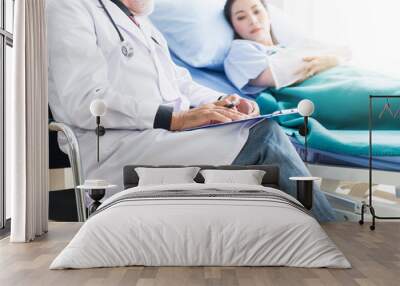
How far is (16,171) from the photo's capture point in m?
5.57

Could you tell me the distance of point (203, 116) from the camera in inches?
283

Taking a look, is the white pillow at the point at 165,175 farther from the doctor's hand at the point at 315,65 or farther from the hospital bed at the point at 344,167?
the doctor's hand at the point at 315,65

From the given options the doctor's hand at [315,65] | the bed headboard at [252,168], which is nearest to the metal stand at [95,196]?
the bed headboard at [252,168]

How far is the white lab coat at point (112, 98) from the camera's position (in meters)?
7.11

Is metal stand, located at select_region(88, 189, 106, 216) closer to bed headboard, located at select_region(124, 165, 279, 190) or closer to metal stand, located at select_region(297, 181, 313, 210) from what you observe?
bed headboard, located at select_region(124, 165, 279, 190)

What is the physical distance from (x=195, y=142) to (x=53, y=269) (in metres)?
3.30

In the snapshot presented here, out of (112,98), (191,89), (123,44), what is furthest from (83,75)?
(191,89)

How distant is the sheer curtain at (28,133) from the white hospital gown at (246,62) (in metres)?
2.41

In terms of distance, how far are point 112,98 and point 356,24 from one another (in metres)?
3.26

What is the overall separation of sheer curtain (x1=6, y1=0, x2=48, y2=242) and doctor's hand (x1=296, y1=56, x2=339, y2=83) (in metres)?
3.24

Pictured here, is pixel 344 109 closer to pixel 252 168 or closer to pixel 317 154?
pixel 317 154

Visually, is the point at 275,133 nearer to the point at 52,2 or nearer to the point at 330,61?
the point at 330,61

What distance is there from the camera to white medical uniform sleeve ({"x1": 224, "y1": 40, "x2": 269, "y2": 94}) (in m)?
7.23

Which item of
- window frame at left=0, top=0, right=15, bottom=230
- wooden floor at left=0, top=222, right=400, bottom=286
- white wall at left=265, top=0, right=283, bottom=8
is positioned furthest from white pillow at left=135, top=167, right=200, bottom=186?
white wall at left=265, top=0, right=283, bottom=8
